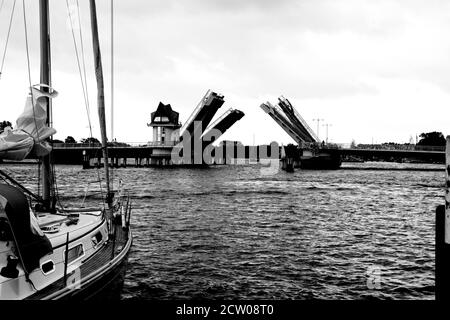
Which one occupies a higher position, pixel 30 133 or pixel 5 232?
pixel 30 133

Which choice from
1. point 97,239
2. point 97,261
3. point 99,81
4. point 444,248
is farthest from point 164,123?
point 444,248

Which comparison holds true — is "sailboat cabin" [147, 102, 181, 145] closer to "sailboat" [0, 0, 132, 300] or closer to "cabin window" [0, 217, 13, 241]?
"sailboat" [0, 0, 132, 300]

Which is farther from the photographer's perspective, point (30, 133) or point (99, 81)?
point (99, 81)

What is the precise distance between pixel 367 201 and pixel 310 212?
31.5 feet

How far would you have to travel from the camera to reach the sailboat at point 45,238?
704 cm

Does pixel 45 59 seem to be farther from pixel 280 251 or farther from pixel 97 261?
pixel 280 251

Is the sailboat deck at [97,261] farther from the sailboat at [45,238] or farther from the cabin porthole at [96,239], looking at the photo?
the cabin porthole at [96,239]

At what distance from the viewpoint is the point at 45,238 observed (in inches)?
300

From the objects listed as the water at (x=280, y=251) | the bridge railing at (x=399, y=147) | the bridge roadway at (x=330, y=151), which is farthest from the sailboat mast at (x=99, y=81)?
the bridge railing at (x=399, y=147)

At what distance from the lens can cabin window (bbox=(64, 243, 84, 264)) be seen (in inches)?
340

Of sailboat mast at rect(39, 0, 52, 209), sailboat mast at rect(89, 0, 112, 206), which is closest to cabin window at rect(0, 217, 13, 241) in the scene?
sailboat mast at rect(39, 0, 52, 209)

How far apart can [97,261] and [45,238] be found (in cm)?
190

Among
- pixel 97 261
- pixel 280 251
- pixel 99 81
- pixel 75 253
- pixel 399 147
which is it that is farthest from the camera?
pixel 399 147
